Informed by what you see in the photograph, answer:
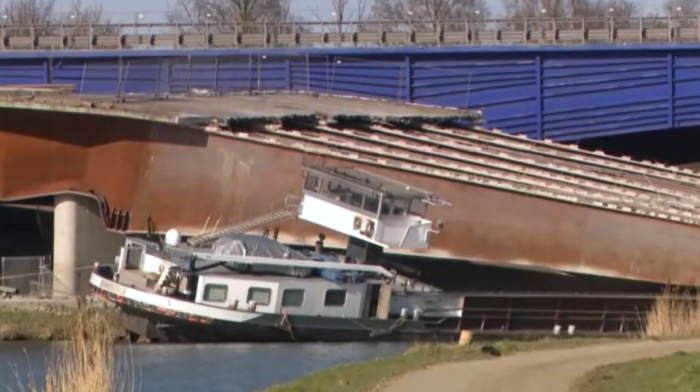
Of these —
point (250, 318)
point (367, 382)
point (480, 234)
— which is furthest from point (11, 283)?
point (367, 382)

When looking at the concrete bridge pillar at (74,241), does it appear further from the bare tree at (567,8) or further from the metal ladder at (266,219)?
the bare tree at (567,8)

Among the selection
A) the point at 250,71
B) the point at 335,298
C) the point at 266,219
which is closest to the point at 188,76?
the point at 250,71

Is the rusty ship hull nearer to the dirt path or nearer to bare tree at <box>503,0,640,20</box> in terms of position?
the dirt path

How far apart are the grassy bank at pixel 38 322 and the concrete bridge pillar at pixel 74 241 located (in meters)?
3.74

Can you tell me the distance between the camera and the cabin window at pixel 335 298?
3969cm

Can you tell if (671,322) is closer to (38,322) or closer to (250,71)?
(38,322)

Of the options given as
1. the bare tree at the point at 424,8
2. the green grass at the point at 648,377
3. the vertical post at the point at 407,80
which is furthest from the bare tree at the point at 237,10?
the green grass at the point at 648,377

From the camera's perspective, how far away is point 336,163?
142 ft

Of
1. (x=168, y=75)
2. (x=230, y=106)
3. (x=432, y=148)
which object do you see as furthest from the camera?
(x=168, y=75)

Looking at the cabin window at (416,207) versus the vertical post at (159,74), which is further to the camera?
the vertical post at (159,74)

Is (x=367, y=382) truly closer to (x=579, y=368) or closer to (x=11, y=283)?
(x=579, y=368)

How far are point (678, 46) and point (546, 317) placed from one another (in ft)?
49.7

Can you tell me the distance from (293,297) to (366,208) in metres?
3.48

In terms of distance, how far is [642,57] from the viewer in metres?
54.0
